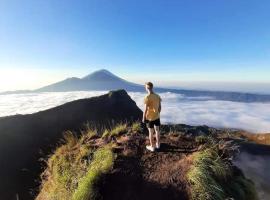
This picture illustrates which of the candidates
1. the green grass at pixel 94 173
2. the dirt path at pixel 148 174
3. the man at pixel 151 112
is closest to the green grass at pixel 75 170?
the green grass at pixel 94 173

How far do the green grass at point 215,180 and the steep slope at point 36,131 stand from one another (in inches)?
522

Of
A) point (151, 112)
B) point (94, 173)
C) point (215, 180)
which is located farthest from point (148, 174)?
point (151, 112)

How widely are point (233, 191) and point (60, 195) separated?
204 inches

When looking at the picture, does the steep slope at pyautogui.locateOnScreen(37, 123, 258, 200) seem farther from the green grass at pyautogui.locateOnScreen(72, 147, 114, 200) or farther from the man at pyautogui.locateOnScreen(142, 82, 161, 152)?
the man at pyautogui.locateOnScreen(142, 82, 161, 152)

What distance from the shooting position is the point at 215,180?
29.4ft

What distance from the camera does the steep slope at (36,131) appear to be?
3241 cm

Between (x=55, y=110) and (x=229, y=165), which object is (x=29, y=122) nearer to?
(x=55, y=110)

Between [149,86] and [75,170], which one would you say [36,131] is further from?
[149,86]

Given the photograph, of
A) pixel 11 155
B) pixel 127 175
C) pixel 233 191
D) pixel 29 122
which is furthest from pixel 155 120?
pixel 29 122

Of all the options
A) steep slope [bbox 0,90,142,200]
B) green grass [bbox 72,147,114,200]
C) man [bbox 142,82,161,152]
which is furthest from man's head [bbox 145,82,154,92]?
steep slope [bbox 0,90,142,200]

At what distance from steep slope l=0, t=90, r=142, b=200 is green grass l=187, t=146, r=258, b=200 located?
13267 mm

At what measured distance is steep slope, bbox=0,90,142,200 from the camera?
3241cm

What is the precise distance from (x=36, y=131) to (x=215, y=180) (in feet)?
141

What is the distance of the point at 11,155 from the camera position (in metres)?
40.3
